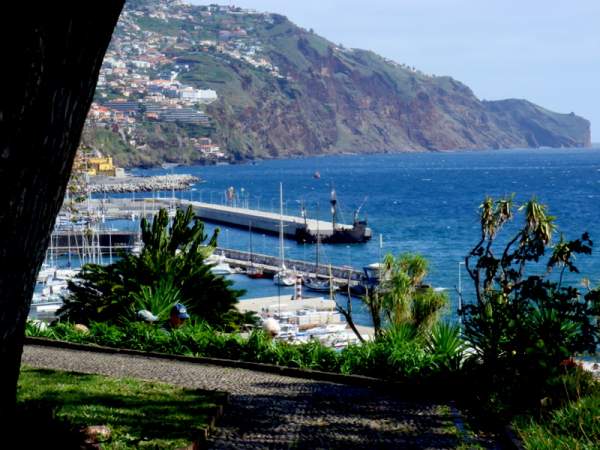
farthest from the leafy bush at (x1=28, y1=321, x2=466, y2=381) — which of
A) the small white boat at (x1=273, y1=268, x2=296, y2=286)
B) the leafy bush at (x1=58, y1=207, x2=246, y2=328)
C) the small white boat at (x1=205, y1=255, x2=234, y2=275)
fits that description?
the small white boat at (x1=205, y1=255, x2=234, y2=275)

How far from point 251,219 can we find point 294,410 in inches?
2857

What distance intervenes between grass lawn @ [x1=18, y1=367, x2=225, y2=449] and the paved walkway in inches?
10.8

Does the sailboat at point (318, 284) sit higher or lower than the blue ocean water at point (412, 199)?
lower

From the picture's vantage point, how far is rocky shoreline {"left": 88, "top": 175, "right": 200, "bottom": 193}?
424ft

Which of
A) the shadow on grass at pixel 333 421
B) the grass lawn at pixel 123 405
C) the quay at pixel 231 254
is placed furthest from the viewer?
the quay at pixel 231 254

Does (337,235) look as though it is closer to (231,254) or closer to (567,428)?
(231,254)

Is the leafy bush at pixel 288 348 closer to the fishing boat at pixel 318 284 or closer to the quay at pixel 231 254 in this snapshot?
the fishing boat at pixel 318 284

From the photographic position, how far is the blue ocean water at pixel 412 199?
60594 millimetres

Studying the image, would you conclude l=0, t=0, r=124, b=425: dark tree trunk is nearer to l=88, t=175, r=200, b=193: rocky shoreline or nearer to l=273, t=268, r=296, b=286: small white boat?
l=273, t=268, r=296, b=286: small white boat

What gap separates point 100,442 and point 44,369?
3427mm

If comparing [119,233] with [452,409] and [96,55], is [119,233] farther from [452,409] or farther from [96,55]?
[96,55]

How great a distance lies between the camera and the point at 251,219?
264ft

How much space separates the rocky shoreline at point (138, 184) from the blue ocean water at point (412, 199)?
4389 mm

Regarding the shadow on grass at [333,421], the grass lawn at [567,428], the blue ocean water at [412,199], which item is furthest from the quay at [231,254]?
the grass lawn at [567,428]
